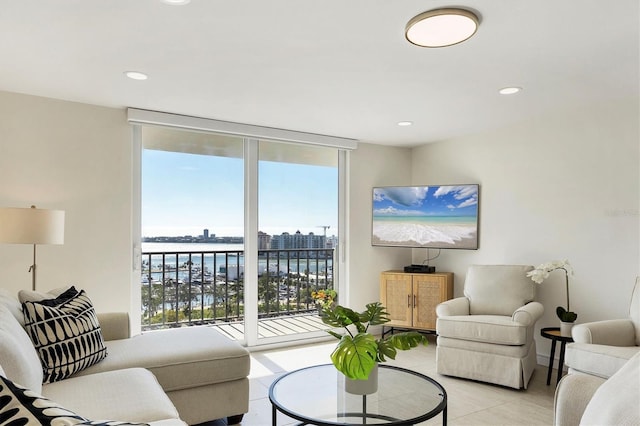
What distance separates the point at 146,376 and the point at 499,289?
10.1 ft

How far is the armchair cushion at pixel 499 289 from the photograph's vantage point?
3947mm

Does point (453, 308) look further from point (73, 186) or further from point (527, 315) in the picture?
point (73, 186)

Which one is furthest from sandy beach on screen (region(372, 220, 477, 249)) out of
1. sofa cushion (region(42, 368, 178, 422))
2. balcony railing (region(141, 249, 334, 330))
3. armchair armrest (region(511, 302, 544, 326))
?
sofa cushion (region(42, 368, 178, 422))

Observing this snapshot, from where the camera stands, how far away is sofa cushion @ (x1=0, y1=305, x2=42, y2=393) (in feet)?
5.26

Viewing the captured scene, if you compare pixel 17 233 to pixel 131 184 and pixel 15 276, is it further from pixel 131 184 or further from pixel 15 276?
pixel 131 184

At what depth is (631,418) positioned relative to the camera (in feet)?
3.34

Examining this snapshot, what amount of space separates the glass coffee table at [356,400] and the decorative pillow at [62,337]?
1.00 metres

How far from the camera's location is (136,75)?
3.01 meters

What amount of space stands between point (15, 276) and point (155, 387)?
2.03 m

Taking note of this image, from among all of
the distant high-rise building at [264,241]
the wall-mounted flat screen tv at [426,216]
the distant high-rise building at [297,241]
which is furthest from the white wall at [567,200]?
the distant high-rise building at [264,241]

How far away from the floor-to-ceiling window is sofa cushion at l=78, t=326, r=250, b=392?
4.63ft

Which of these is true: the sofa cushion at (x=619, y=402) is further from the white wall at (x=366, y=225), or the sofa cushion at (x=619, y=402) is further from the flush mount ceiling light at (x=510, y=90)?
the white wall at (x=366, y=225)

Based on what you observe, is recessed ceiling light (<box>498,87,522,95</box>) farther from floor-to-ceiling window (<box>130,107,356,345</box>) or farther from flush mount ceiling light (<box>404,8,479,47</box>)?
floor-to-ceiling window (<box>130,107,356,345</box>)

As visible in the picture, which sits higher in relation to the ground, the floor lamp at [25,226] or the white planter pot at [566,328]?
the floor lamp at [25,226]
